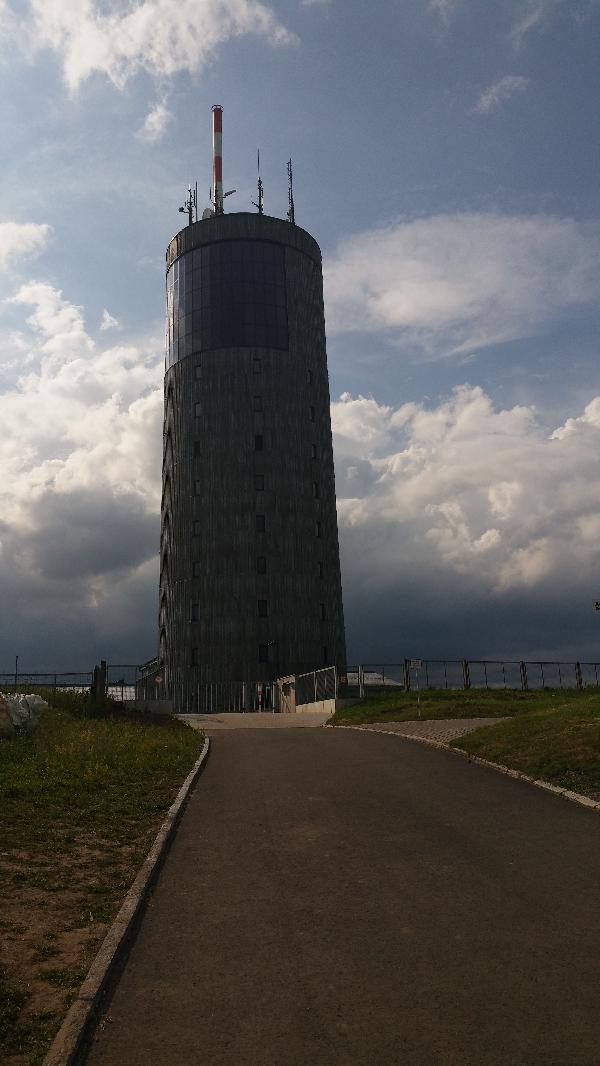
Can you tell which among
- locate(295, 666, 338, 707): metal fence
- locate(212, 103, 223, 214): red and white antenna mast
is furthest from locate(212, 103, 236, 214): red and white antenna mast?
locate(295, 666, 338, 707): metal fence

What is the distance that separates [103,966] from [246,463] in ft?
217

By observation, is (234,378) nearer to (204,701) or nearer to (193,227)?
(193,227)

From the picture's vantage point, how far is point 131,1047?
18.2 feet

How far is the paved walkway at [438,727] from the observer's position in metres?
24.3

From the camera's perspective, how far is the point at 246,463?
72.0 meters

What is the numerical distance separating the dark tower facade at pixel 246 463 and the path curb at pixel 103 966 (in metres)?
56.9

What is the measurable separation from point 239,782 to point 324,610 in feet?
179

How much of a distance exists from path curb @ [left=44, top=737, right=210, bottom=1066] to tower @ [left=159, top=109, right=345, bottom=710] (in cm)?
5684

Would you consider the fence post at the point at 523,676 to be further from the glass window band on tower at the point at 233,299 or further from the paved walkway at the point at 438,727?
the glass window band on tower at the point at 233,299

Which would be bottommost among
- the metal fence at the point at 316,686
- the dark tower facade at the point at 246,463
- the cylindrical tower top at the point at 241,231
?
the metal fence at the point at 316,686

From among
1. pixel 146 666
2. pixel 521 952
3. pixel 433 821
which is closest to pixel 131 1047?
pixel 521 952

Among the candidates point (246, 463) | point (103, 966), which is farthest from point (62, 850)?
point (246, 463)

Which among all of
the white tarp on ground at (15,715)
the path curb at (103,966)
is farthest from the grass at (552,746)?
the white tarp on ground at (15,715)

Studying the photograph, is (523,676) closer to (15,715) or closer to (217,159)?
(15,715)
